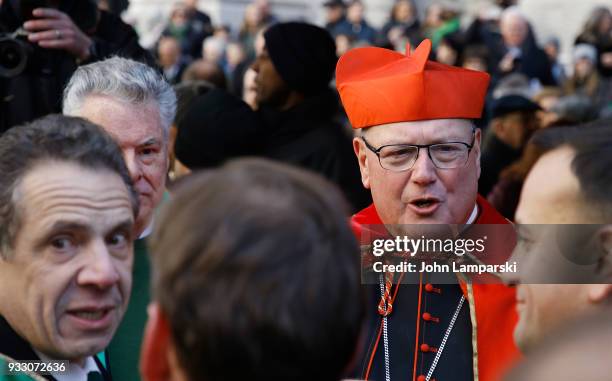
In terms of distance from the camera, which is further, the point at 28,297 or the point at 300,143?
the point at 300,143

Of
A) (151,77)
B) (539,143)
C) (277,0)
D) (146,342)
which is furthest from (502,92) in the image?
(277,0)

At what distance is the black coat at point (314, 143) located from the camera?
5.25 metres

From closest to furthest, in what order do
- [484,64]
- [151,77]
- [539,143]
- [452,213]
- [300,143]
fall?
[539,143] < [452,213] < [151,77] < [300,143] < [484,64]

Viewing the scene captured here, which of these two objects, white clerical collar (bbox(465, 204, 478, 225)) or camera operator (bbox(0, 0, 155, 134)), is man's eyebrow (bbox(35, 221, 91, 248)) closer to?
white clerical collar (bbox(465, 204, 478, 225))

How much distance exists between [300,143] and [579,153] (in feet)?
9.47

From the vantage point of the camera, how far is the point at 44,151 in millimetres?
2631

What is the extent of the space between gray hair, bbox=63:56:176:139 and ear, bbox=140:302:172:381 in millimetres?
2085

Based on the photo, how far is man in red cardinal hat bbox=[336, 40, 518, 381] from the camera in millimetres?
3227

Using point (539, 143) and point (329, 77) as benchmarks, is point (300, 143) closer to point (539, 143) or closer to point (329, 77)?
point (329, 77)

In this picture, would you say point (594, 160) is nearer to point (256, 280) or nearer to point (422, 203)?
point (422, 203)

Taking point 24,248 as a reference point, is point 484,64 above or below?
below

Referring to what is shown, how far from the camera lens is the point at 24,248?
256 cm

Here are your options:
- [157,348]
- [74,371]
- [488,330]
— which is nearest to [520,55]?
[488,330]

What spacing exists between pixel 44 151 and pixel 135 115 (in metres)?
1.12
